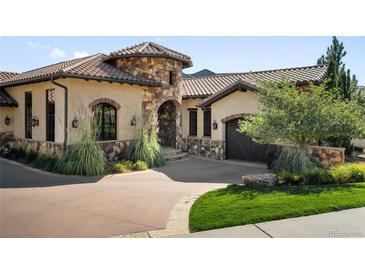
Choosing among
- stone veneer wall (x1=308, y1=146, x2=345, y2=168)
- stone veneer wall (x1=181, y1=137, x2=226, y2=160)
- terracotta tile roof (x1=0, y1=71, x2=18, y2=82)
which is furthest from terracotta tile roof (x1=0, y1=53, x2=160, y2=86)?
stone veneer wall (x1=308, y1=146, x2=345, y2=168)

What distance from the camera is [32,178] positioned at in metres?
11.1

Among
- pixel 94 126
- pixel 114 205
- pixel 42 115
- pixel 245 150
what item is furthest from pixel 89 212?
pixel 245 150

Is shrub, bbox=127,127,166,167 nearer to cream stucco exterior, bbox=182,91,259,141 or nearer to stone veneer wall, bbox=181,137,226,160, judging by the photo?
stone veneer wall, bbox=181,137,226,160

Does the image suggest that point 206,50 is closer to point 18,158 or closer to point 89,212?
point 89,212

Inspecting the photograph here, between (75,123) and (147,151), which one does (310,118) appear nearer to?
(147,151)

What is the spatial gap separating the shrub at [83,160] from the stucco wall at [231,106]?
6783mm

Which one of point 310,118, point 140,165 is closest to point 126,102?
point 140,165

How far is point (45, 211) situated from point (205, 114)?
12840 mm

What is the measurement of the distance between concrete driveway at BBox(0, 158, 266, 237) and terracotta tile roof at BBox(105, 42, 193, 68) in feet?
19.6

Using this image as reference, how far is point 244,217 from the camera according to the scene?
6.43 m

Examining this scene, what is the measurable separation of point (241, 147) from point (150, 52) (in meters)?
6.42

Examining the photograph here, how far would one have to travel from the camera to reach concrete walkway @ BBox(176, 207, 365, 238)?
564cm

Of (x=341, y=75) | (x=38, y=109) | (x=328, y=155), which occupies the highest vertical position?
(x=341, y=75)

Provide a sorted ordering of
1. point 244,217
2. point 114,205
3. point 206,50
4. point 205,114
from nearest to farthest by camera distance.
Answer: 1. point 244,217
2. point 114,205
3. point 206,50
4. point 205,114
